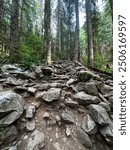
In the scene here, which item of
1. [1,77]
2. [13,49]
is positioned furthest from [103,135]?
Answer: [13,49]

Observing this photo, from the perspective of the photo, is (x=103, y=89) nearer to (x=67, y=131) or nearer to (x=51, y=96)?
(x=51, y=96)


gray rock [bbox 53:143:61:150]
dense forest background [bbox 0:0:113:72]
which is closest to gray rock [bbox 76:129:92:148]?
gray rock [bbox 53:143:61:150]

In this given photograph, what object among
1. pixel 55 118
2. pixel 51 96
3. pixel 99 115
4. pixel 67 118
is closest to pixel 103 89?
pixel 99 115

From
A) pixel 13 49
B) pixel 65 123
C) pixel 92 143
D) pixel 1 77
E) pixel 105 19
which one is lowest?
pixel 92 143

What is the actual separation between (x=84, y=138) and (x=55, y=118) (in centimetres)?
69

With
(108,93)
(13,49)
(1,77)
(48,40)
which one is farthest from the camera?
(48,40)

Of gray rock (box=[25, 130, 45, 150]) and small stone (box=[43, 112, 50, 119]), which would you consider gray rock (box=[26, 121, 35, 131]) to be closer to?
gray rock (box=[25, 130, 45, 150])

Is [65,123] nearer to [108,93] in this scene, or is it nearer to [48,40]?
[108,93]

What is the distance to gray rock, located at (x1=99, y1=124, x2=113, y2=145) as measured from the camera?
10.1 ft

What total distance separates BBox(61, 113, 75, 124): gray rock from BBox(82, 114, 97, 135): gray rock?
233mm

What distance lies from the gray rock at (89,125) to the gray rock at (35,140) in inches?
30.9

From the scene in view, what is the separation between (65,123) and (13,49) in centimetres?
493

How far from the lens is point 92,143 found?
3127 millimetres

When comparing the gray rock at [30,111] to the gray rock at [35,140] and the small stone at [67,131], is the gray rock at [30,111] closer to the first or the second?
the gray rock at [35,140]
